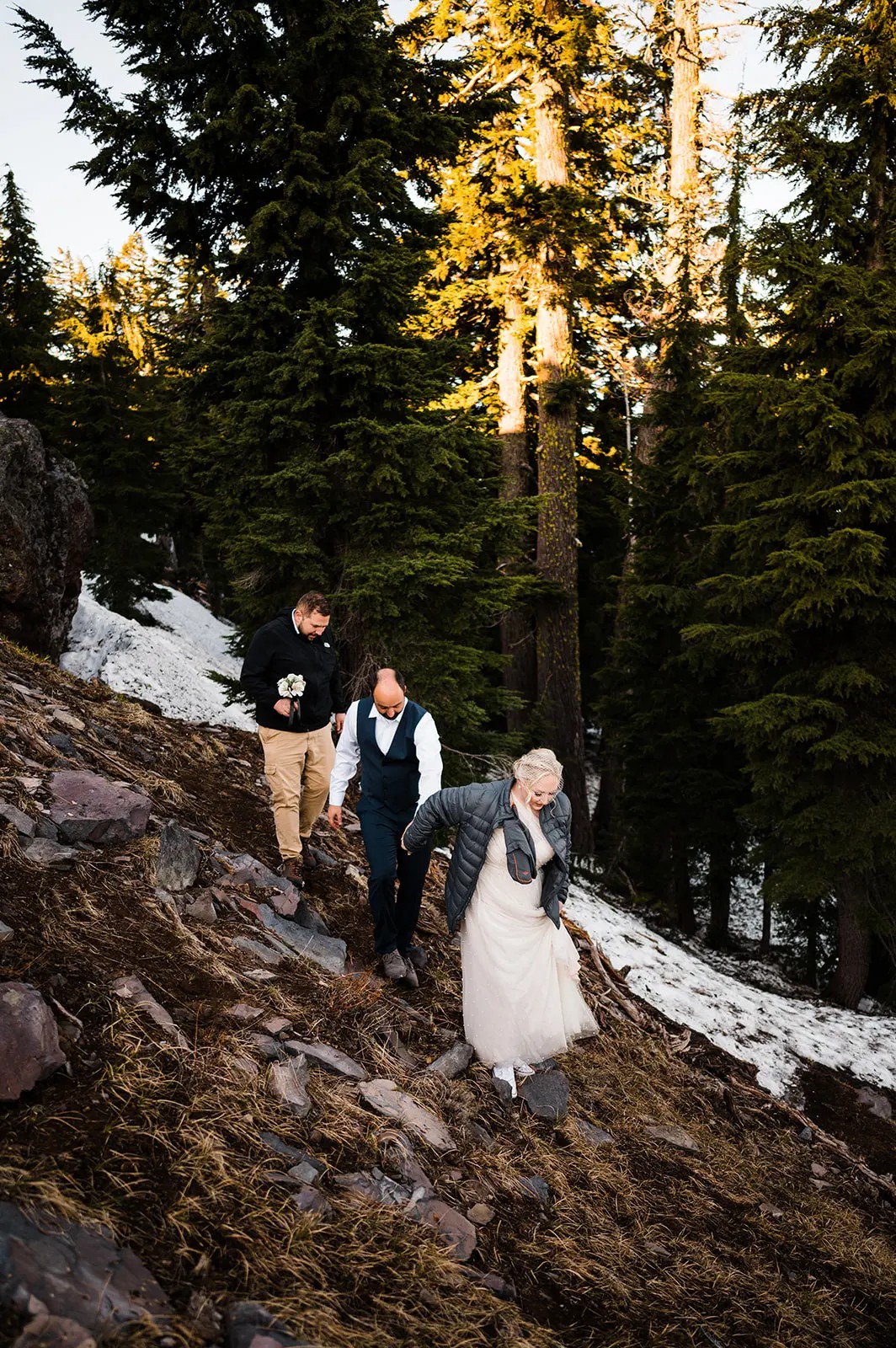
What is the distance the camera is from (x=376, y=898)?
207 inches

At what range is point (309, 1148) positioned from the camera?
136 inches

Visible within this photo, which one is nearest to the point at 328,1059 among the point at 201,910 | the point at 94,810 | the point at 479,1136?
the point at 479,1136

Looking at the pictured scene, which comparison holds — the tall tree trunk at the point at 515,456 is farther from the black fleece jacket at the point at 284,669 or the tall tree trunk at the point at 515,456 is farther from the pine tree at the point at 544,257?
the black fleece jacket at the point at 284,669

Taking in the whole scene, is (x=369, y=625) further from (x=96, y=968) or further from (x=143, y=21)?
(x=143, y=21)

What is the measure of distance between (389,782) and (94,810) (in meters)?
1.83

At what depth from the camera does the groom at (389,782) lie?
514 centimetres

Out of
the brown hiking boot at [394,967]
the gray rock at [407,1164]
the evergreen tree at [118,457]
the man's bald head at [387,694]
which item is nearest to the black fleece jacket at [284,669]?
the man's bald head at [387,694]

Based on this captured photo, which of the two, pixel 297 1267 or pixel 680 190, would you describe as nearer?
pixel 297 1267

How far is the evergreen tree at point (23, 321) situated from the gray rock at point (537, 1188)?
20.0 m

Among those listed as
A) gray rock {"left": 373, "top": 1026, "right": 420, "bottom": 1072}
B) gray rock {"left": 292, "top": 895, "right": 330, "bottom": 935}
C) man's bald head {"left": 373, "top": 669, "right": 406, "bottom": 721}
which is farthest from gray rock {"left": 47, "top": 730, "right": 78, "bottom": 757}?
gray rock {"left": 373, "top": 1026, "right": 420, "bottom": 1072}

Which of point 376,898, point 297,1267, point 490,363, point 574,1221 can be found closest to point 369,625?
point 376,898

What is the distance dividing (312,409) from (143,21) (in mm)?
4597

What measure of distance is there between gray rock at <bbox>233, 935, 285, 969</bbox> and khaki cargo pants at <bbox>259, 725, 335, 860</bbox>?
114 centimetres

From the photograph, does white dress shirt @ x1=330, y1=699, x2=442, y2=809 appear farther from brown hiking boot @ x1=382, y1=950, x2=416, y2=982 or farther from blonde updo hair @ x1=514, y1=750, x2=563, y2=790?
brown hiking boot @ x1=382, y1=950, x2=416, y2=982
